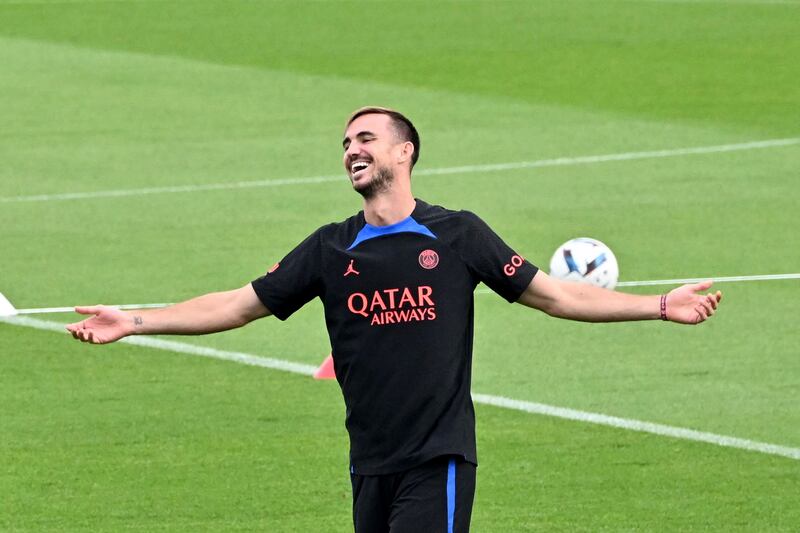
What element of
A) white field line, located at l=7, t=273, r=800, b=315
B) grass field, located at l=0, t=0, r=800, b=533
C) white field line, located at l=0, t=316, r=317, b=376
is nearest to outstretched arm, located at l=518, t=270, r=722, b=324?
grass field, located at l=0, t=0, r=800, b=533

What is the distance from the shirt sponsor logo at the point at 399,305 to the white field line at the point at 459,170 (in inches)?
471

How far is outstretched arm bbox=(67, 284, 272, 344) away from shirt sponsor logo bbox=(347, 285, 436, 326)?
1.63 ft

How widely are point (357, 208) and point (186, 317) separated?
1032 cm

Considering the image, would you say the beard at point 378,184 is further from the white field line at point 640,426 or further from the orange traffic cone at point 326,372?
the orange traffic cone at point 326,372

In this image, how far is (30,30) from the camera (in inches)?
1253

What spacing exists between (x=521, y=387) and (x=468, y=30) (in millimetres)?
21039

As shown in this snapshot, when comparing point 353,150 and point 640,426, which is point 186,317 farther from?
point 640,426

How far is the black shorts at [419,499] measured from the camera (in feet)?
21.9

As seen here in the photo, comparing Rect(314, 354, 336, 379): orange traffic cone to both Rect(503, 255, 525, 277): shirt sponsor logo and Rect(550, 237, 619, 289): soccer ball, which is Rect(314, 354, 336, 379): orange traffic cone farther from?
Rect(503, 255, 525, 277): shirt sponsor logo

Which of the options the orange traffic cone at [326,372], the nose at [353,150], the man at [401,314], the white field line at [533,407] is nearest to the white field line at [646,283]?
the white field line at [533,407]

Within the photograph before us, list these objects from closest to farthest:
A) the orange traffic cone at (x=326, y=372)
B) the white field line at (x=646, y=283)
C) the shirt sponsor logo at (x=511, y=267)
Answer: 1. the shirt sponsor logo at (x=511, y=267)
2. the orange traffic cone at (x=326, y=372)
3. the white field line at (x=646, y=283)

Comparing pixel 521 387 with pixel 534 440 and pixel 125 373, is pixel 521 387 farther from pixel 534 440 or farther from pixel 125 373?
pixel 125 373

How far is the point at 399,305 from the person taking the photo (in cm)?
673

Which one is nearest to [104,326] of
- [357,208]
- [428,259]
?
[428,259]
